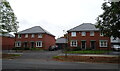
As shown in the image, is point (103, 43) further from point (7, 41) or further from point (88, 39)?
point (7, 41)

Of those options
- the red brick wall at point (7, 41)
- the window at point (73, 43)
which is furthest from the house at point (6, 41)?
the window at point (73, 43)

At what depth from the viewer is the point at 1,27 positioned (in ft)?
85.3

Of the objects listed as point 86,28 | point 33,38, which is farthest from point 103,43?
point 33,38

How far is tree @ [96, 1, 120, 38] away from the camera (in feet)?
59.4

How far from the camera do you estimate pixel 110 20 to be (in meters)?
19.6

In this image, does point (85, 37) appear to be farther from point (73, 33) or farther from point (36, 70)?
point (36, 70)

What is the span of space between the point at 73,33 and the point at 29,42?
1423 centimetres

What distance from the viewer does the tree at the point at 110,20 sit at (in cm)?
1811

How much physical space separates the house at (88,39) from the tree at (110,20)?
64.9ft

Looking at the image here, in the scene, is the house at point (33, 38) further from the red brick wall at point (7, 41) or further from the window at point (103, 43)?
the window at point (103, 43)

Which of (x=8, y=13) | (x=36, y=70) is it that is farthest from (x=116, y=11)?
(x=8, y=13)

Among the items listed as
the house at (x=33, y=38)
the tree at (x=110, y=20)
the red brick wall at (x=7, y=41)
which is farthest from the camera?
the red brick wall at (x=7, y=41)

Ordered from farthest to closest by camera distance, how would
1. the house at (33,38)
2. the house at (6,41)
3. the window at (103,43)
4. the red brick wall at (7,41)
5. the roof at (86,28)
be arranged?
the red brick wall at (7,41) < the house at (6,41) < the house at (33,38) < the roof at (86,28) < the window at (103,43)

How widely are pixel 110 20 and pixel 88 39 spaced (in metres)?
21.6
